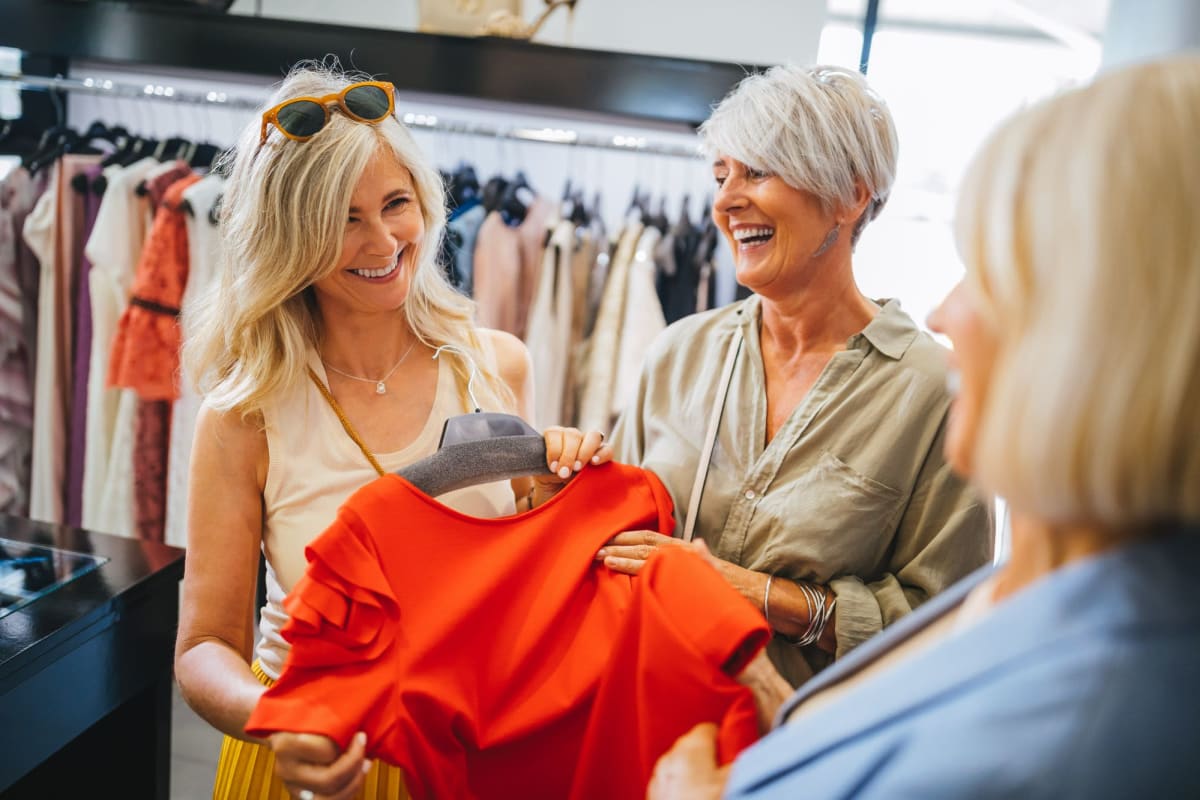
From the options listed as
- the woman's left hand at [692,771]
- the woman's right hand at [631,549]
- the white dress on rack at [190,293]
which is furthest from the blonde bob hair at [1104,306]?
the white dress on rack at [190,293]

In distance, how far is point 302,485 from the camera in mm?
1373

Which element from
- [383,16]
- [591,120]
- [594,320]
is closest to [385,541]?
[594,320]

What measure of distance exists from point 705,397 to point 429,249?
0.55 m

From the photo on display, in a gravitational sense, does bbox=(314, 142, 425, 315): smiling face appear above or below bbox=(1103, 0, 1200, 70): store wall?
below

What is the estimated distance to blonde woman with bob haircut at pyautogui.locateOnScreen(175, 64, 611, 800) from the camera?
4.34 feet

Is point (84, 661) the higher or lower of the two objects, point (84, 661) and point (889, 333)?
the lower

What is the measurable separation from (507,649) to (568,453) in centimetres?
28

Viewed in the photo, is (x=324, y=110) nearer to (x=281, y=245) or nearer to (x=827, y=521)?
(x=281, y=245)

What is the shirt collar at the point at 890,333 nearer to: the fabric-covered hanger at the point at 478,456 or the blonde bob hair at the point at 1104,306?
the fabric-covered hanger at the point at 478,456

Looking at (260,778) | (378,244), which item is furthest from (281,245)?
(260,778)

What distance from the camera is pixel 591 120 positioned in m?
3.10

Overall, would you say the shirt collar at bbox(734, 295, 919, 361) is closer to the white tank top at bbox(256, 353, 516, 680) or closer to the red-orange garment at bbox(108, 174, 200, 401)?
the white tank top at bbox(256, 353, 516, 680)

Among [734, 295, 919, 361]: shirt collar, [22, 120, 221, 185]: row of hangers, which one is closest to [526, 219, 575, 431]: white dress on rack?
[22, 120, 221, 185]: row of hangers

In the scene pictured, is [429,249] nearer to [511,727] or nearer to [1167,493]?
[511,727]
